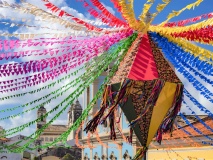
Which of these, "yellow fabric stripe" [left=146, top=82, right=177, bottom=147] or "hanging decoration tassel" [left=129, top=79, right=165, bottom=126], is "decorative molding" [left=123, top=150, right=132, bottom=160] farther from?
"hanging decoration tassel" [left=129, top=79, right=165, bottom=126]

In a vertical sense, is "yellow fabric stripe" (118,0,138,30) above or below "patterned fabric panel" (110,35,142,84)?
above

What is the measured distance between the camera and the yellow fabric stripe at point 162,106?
19.5 ft

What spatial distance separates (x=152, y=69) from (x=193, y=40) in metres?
0.78

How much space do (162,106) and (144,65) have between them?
1.92 feet

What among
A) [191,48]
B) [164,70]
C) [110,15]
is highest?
[110,15]

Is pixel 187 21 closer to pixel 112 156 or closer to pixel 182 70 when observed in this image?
pixel 182 70

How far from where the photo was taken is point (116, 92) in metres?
5.96

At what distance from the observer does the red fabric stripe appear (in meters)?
5.88

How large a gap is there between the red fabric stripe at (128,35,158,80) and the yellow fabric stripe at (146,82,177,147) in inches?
9.2

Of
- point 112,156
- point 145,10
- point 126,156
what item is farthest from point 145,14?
point 112,156

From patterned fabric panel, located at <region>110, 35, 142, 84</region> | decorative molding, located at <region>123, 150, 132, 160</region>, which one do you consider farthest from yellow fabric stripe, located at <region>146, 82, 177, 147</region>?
decorative molding, located at <region>123, 150, 132, 160</region>

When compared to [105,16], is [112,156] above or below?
below

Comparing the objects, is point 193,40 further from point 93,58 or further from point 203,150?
point 203,150

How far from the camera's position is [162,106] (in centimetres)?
602
